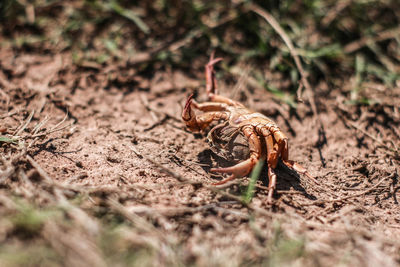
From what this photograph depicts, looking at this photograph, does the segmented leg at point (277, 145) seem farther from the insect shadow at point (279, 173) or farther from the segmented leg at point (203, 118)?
the segmented leg at point (203, 118)

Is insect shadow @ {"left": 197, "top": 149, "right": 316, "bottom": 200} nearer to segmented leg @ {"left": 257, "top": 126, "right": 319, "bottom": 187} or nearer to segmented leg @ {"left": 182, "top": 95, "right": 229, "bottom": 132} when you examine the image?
segmented leg @ {"left": 257, "top": 126, "right": 319, "bottom": 187}

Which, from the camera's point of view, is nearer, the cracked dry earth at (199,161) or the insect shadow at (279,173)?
the cracked dry earth at (199,161)

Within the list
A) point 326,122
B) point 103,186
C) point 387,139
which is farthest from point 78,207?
point 387,139

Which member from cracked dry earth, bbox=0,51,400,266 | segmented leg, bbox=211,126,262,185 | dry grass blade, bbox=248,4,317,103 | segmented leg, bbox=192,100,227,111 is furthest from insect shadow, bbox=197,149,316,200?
dry grass blade, bbox=248,4,317,103

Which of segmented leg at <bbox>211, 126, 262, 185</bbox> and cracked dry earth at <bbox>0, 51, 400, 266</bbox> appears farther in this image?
segmented leg at <bbox>211, 126, 262, 185</bbox>

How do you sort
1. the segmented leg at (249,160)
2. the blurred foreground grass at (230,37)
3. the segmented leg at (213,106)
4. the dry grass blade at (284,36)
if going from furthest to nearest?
the blurred foreground grass at (230,37) < the dry grass blade at (284,36) < the segmented leg at (213,106) < the segmented leg at (249,160)

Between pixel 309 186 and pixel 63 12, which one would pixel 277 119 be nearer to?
pixel 309 186

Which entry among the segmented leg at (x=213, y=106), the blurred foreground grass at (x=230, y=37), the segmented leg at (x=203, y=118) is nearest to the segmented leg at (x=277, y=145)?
the segmented leg at (x=203, y=118)
